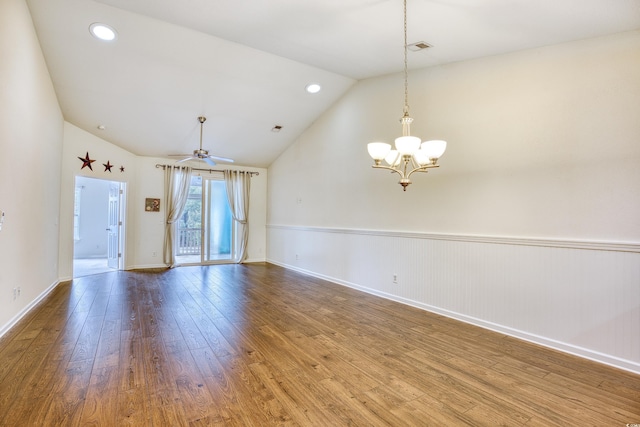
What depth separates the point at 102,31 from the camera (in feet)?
11.8

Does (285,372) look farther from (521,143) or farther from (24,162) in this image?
(24,162)

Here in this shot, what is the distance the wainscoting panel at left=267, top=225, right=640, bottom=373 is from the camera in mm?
2633

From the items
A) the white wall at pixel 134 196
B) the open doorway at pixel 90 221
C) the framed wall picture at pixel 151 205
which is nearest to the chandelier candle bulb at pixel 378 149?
the white wall at pixel 134 196

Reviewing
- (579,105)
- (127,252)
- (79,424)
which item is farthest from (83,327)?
(579,105)

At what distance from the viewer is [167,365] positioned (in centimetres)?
254

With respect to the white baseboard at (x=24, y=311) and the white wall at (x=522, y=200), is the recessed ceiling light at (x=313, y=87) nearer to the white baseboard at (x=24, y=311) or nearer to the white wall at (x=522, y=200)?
the white wall at (x=522, y=200)

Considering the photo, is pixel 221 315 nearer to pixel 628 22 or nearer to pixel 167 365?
pixel 167 365

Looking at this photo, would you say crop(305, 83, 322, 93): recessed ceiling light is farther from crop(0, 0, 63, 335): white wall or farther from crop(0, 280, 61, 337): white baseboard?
crop(0, 280, 61, 337): white baseboard

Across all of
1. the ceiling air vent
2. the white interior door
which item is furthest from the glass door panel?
the ceiling air vent

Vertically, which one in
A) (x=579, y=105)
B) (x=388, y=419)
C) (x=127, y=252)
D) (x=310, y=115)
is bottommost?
(x=388, y=419)

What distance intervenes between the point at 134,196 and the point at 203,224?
164 centimetres

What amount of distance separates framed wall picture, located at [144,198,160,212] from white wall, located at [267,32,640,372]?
496 cm

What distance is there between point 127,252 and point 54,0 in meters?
5.01

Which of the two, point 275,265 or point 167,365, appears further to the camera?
point 275,265
